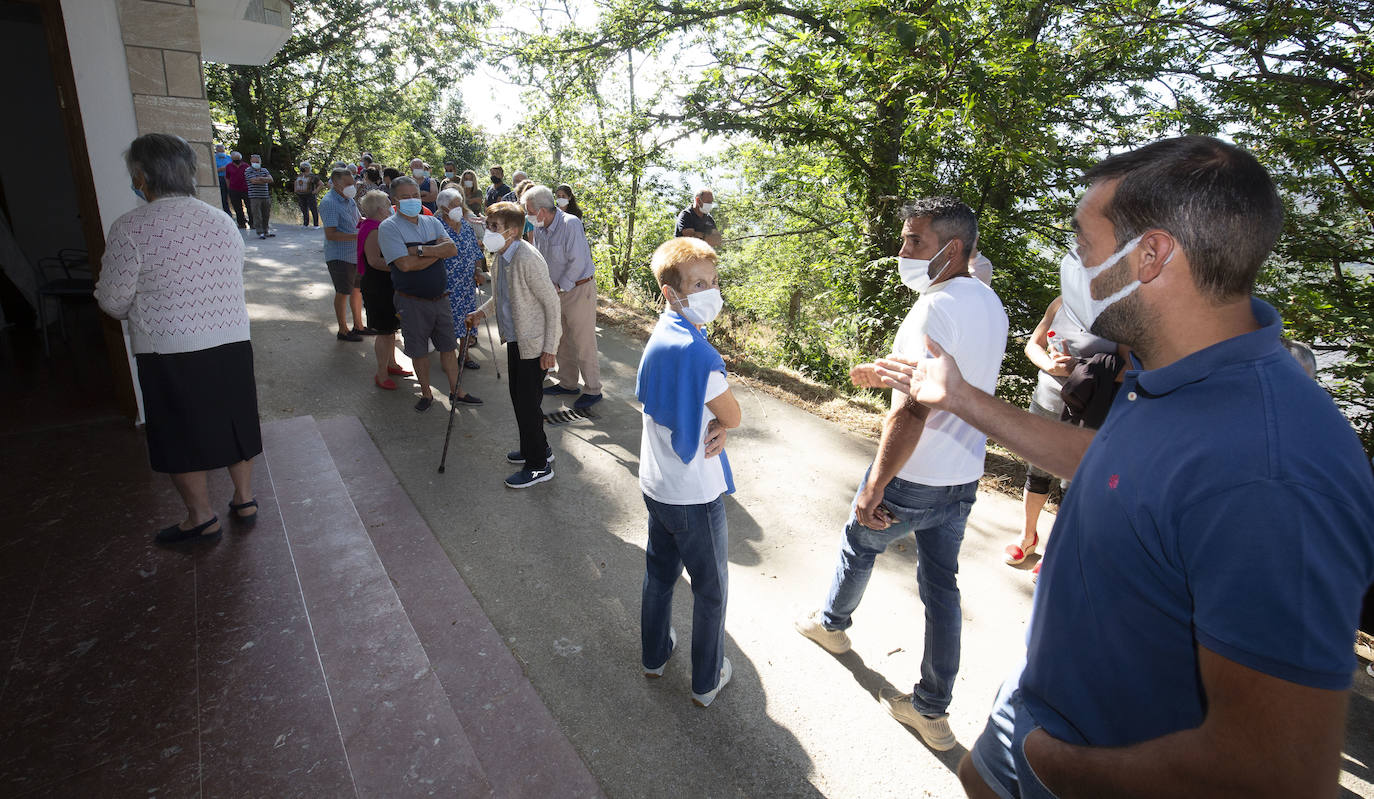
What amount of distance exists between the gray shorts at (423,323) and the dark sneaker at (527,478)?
76.7 inches

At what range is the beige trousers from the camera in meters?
6.62

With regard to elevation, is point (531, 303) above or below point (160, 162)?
below

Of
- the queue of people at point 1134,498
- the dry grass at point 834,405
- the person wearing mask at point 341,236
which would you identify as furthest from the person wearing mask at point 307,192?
the queue of people at point 1134,498

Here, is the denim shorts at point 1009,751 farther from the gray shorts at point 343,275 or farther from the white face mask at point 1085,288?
the gray shorts at point 343,275

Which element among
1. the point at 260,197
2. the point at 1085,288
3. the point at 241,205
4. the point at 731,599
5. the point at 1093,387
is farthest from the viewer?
the point at 241,205

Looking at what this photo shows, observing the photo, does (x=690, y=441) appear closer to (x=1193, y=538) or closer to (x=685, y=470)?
(x=685, y=470)

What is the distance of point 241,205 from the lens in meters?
15.3

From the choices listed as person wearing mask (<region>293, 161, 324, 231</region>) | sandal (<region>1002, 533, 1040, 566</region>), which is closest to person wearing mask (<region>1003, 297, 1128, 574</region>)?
sandal (<region>1002, 533, 1040, 566</region>)

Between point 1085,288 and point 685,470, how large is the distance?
5.02 ft

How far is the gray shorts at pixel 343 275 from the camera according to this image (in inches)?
294

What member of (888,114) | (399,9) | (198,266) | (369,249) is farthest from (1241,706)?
(399,9)

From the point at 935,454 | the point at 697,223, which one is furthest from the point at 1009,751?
the point at 697,223

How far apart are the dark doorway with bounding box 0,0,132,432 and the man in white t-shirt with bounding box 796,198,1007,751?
215 inches

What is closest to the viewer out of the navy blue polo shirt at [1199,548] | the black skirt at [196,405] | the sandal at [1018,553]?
the navy blue polo shirt at [1199,548]
